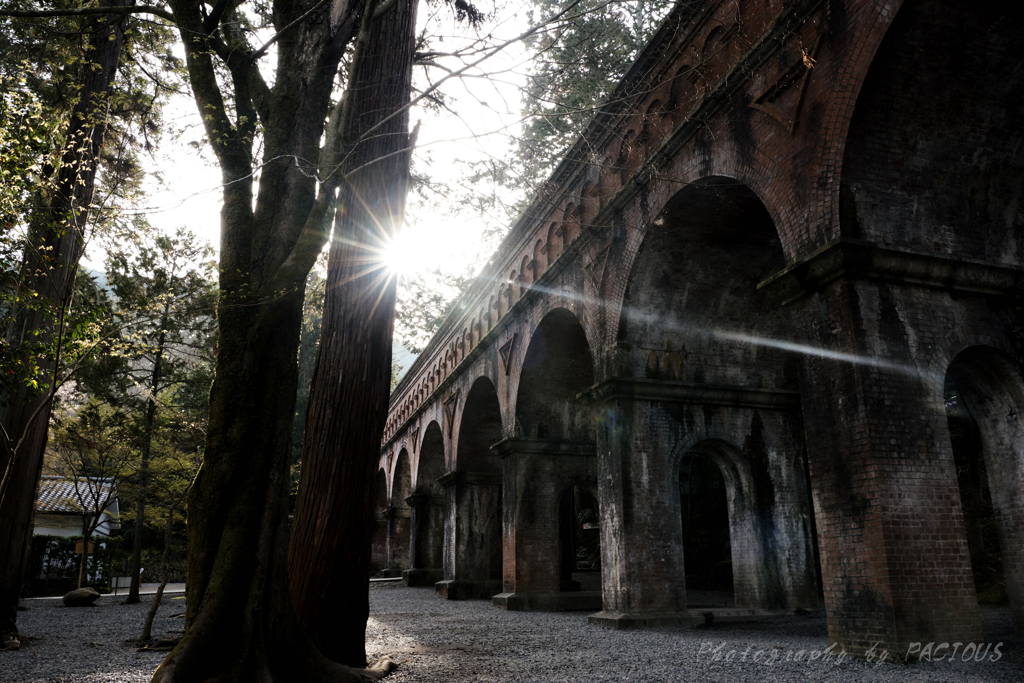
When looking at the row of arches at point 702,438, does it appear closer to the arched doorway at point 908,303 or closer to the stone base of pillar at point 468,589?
the stone base of pillar at point 468,589

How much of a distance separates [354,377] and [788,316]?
810cm

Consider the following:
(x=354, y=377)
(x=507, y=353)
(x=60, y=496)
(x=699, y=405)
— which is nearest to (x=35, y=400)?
(x=354, y=377)

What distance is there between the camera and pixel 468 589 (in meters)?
16.8

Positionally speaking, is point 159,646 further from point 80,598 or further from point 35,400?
point 80,598

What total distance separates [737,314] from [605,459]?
3.18 metres

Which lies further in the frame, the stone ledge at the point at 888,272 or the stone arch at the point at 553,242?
the stone arch at the point at 553,242

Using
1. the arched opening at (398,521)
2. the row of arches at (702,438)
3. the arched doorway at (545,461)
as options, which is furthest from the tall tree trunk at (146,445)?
the arched opening at (398,521)

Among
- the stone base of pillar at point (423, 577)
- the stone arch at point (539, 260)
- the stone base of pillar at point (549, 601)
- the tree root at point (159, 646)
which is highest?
the stone arch at point (539, 260)

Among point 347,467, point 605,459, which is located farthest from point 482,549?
point 347,467

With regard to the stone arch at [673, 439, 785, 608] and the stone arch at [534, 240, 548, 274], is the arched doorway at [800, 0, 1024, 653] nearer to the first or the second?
the stone arch at [673, 439, 785, 608]

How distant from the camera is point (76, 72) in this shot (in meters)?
9.70

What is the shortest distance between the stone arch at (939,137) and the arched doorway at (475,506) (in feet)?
35.8

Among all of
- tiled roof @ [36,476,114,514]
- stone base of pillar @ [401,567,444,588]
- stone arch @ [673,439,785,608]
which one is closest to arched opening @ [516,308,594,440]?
stone arch @ [673,439,785,608]

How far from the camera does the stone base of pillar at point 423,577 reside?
2214cm
